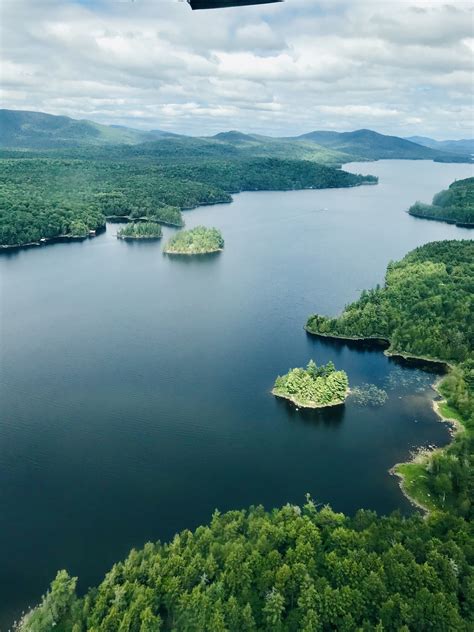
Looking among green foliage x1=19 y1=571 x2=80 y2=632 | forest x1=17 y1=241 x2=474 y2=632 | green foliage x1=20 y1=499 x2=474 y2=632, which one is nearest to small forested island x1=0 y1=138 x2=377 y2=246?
green foliage x1=19 y1=571 x2=80 y2=632

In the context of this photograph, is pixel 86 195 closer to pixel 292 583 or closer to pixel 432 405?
pixel 432 405

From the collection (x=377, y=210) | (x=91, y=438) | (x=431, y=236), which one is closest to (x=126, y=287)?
(x=91, y=438)

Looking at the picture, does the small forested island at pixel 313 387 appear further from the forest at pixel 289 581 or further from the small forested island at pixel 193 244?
the small forested island at pixel 193 244

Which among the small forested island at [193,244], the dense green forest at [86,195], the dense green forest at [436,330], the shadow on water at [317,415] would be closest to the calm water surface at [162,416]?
the shadow on water at [317,415]

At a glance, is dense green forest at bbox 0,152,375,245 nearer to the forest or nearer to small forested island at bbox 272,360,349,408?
small forested island at bbox 272,360,349,408

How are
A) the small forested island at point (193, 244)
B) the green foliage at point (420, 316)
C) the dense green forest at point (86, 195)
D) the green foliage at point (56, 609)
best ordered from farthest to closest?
the dense green forest at point (86, 195) → the small forested island at point (193, 244) → the green foliage at point (420, 316) → the green foliage at point (56, 609)

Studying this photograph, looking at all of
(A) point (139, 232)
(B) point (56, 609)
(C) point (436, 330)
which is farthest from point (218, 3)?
(A) point (139, 232)

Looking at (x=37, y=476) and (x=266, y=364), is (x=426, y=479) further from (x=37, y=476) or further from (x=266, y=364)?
(x=37, y=476)
